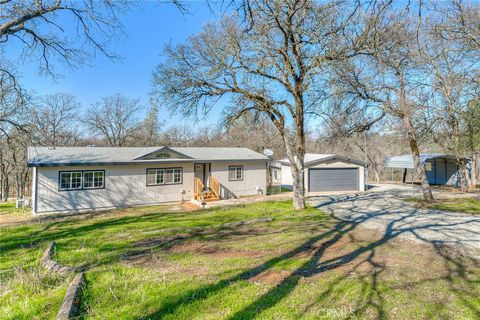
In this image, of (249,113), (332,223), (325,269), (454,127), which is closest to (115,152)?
(249,113)

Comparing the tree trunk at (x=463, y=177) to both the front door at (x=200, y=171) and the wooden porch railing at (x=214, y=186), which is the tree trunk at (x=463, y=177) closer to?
the wooden porch railing at (x=214, y=186)

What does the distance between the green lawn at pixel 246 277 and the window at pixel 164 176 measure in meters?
7.69

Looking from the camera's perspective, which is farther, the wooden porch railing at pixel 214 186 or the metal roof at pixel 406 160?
the metal roof at pixel 406 160

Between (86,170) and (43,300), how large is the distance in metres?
11.5

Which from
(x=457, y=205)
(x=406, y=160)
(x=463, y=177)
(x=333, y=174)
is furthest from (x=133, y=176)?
(x=406, y=160)

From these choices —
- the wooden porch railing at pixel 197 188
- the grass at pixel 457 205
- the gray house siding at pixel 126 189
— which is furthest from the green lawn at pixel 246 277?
the wooden porch railing at pixel 197 188

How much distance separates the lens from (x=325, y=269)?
4.91m

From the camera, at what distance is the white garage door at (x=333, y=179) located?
20797 millimetres

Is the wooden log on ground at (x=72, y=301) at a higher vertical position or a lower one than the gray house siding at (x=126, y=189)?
lower

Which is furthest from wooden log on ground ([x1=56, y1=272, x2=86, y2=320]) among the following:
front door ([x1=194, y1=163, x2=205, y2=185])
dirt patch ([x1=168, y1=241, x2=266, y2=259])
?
front door ([x1=194, y1=163, x2=205, y2=185])

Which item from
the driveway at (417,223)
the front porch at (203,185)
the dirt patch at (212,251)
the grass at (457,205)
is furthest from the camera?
the front porch at (203,185)

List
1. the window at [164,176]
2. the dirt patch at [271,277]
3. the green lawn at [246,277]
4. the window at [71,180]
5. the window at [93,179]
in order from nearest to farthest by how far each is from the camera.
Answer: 1. the green lawn at [246,277]
2. the dirt patch at [271,277]
3. the window at [71,180]
4. the window at [93,179]
5. the window at [164,176]

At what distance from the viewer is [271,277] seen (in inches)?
178

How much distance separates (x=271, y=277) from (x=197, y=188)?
41.4ft
